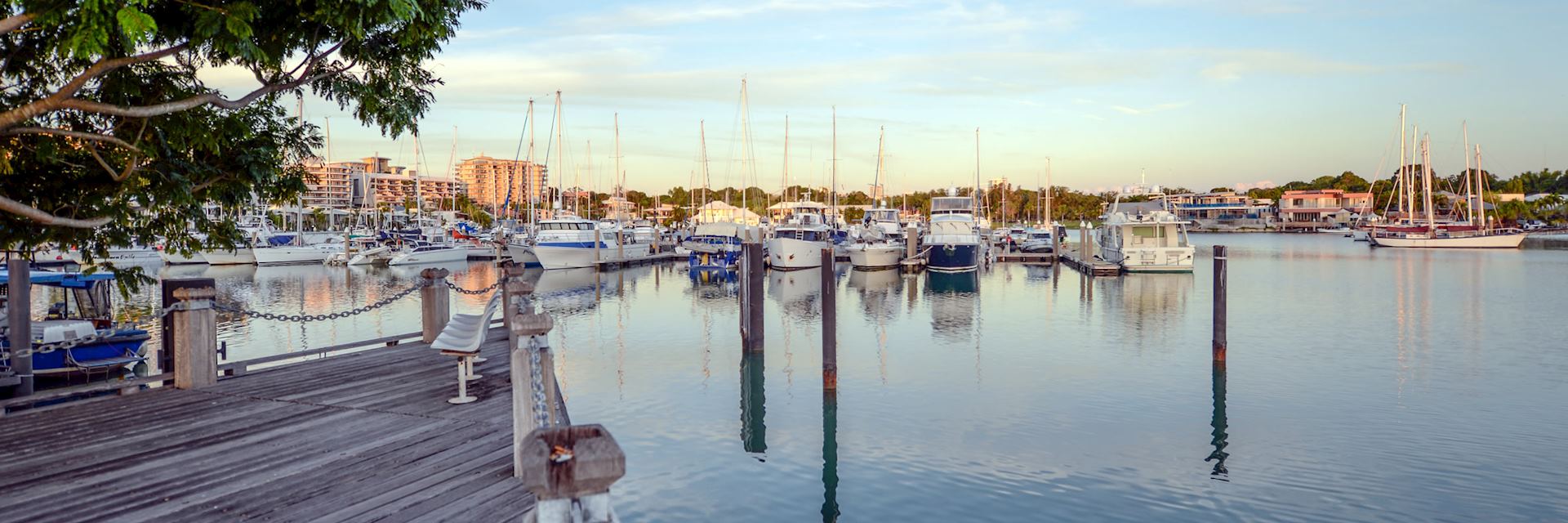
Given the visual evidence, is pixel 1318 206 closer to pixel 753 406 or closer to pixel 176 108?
pixel 753 406

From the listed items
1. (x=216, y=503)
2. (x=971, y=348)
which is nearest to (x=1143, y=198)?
(x=971, y=348)

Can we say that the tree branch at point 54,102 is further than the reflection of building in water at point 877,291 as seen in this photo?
No

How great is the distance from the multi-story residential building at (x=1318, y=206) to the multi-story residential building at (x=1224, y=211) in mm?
4149

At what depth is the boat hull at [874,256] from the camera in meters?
54.0

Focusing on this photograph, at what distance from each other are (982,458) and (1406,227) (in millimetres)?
90324

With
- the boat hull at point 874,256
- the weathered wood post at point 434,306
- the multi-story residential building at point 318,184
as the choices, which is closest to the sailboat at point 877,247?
the boat hull at point 874,256

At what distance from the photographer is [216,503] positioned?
7188 millimetres

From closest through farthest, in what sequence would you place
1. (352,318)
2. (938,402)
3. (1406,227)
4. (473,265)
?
1. (938,402)
2. (352,318)
3. (473,265)
4. (1406,227)

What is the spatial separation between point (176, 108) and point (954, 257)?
4572cm

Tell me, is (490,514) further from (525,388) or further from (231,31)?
(231,31)

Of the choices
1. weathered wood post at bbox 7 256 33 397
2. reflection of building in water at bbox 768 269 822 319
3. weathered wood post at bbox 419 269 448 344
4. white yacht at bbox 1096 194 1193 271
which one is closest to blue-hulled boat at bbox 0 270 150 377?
weathered wood post at bbox 7 256 33 397

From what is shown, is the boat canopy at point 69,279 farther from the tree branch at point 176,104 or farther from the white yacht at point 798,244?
the white yacht at point 798,244

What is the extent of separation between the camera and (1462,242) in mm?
78688

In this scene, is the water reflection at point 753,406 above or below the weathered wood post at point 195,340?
below
